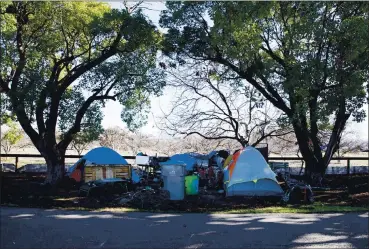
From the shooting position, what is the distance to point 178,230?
Result: 734cm

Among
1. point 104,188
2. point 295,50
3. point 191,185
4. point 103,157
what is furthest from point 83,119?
point 295,50

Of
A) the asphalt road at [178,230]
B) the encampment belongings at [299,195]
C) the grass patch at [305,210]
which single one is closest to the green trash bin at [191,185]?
the grass patch at [305,210]

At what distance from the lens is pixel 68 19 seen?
14875 millimetres

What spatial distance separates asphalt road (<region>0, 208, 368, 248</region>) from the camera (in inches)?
252

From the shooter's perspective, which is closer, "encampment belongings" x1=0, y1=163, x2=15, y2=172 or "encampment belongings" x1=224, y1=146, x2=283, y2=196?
"encampment belongings" x1=224, y1=146, x2=283, y2=196

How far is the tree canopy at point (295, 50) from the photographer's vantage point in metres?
12.6

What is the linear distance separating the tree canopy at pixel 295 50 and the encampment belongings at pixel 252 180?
2.47m

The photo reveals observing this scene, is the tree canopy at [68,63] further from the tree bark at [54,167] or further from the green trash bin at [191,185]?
the green trash bin at [191,185]

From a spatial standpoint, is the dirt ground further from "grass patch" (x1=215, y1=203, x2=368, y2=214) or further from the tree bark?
"grass patch" (x1=215, y1=203, x2=368, y2=214)

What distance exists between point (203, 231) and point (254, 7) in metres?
8.36

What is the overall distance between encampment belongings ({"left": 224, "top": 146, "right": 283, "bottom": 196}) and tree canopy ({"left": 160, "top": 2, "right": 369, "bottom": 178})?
2467 mm

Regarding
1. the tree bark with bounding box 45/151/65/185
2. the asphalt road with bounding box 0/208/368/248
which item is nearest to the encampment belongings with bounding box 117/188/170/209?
the asphalt road with bounding box 0/208/368/248

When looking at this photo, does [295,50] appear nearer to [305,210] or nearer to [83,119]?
[305,210]

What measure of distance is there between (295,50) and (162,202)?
6.48 m
